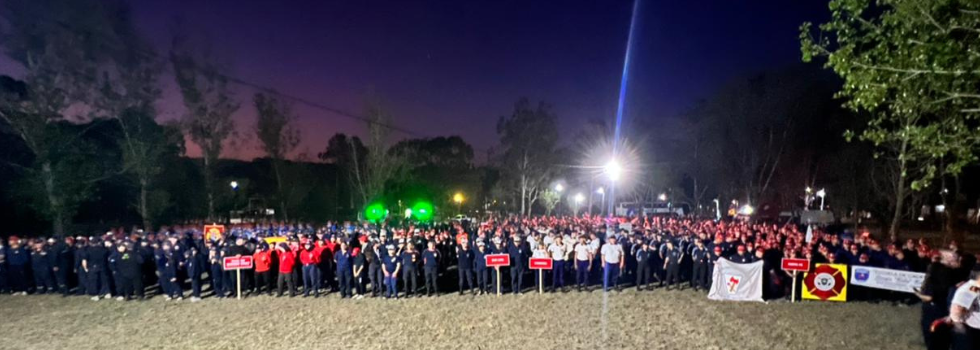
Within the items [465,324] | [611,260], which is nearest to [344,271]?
[465,324]

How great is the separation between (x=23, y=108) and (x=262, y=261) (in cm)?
1682

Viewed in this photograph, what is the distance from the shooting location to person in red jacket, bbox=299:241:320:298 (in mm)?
14703

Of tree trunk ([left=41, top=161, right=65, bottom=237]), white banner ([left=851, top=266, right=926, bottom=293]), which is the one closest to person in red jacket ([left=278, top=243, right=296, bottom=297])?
white banner ([left=851, top=266, right=926, bottom=293])

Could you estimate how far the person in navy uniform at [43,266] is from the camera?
15.7 metres

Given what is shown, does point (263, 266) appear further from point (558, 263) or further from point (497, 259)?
point (558, 263)

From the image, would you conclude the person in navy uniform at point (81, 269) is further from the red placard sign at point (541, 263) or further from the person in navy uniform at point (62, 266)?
the red placard sign at point (541, 263)

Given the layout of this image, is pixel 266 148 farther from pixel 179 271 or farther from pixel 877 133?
pixel 877 133

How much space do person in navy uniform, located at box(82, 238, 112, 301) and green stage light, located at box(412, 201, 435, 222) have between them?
21.4 metres

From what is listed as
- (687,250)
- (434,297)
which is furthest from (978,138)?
(434,297)

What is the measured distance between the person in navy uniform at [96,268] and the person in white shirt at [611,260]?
13791 millimetres

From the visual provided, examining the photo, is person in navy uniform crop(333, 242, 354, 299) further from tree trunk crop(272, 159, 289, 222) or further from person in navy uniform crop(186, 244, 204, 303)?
tree trunk crop(272, 159, 289, 222)

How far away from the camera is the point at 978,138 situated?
8.62 metres

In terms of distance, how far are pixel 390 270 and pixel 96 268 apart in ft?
26.9

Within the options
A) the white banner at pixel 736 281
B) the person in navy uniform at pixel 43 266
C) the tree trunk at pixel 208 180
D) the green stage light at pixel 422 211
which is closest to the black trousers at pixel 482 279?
the white banner at pixel 736 281
